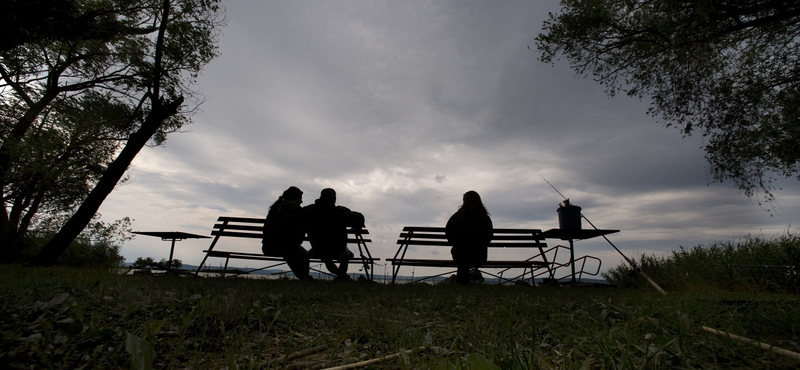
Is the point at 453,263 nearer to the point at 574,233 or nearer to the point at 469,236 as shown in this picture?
the point at 469,236

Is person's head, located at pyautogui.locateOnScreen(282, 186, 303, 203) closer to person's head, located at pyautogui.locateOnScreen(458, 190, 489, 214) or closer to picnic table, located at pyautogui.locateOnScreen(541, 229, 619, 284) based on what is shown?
person's head, located at pyautogui.locateOnScreen(458, 190, 489, 214)

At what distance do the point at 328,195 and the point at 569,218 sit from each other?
16.3 feet

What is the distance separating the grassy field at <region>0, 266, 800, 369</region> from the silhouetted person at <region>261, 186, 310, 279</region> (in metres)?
3.99

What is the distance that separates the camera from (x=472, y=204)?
737 cm

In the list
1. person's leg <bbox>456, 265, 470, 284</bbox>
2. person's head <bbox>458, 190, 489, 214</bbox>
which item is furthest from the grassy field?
person's head <bbox>458, 190, 489, 214</bbox>

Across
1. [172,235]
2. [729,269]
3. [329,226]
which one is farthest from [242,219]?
[729,269]

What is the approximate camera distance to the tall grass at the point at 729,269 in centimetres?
745

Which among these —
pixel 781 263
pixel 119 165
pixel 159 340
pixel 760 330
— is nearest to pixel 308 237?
pixel 119 165

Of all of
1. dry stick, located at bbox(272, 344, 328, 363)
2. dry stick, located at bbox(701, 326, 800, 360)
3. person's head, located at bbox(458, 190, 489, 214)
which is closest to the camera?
dry stick, located at bbox(701, 326, 800, 360)

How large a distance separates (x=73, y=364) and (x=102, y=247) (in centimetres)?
1537

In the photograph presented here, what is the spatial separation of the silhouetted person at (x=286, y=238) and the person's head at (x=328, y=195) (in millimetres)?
537

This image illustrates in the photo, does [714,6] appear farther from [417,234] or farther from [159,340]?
[159,340]

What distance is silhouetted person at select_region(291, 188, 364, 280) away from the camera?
6.70 meters

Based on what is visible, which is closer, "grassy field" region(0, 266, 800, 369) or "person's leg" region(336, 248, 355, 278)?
"grassy field" region(0, 266, 800, 369)
